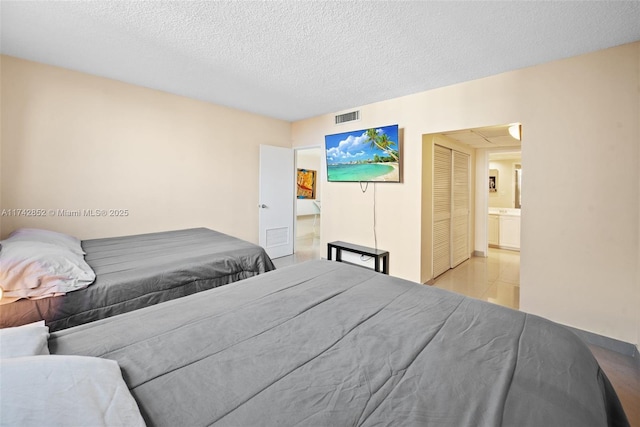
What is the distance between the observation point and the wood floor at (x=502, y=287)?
1.85 m

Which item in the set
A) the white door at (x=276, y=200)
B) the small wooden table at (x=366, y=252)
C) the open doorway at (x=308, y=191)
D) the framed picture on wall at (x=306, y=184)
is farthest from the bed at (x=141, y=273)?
the framed picture on wall at (x=306, y=184)

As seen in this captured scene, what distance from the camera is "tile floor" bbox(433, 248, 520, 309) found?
3.36 meters

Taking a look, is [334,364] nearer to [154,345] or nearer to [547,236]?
[154,345]

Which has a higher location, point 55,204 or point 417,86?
point 417,86

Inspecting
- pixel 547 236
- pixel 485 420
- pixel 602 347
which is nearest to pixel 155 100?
pixel 485 420

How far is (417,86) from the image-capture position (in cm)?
326

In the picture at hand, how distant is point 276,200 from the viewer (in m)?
5.01

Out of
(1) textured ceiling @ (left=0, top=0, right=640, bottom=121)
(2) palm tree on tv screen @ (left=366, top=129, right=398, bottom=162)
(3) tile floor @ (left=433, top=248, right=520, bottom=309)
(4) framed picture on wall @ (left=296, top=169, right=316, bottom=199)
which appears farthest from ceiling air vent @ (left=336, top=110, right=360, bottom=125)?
(4) framed picture on wall @ (left=296, top=169, right=316, bottom=199)

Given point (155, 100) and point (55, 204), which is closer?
point (55, 204)

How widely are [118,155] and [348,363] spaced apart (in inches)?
144

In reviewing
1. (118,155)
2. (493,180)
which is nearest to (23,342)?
(118,155)

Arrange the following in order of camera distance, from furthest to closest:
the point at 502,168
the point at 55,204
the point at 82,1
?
the point at 502,168 < the point at 55,204 < the point at 82,1

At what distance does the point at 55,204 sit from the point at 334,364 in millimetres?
3541

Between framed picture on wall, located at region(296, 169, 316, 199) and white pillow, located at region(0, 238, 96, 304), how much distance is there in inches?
266
